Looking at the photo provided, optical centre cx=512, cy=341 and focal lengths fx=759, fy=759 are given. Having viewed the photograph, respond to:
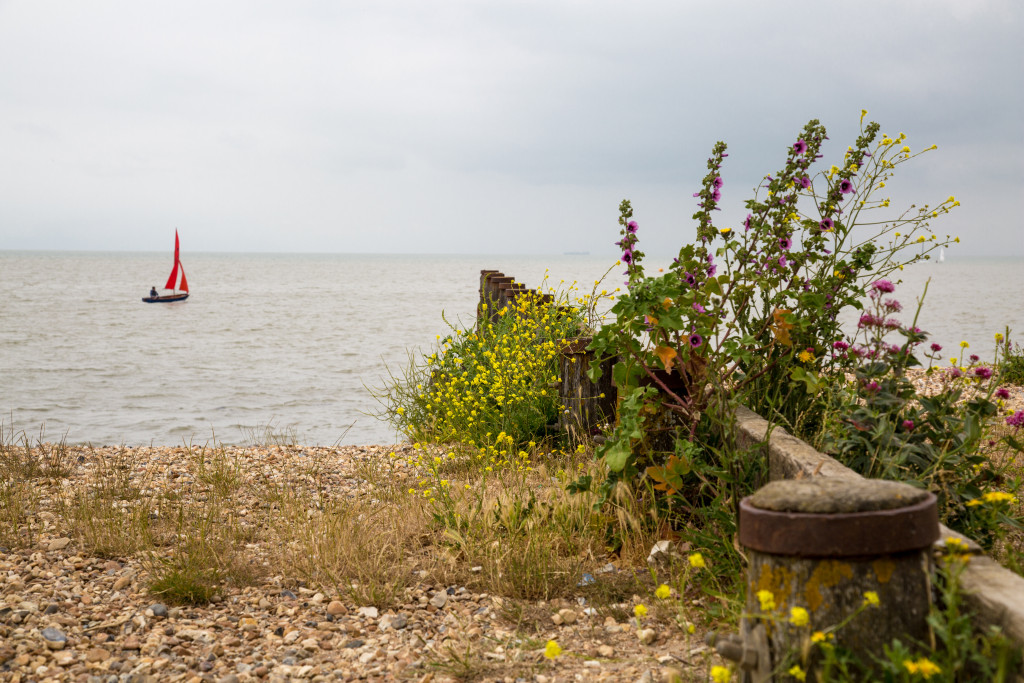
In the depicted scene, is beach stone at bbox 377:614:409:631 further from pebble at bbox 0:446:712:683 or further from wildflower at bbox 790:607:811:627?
wildflower at bbox 790:607:811:627

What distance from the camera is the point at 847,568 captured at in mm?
1832

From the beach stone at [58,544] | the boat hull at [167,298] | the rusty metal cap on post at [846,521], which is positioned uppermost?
the rusty metal cap on post at [846,521]

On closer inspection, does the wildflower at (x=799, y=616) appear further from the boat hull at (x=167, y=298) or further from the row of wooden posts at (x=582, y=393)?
the boat hull at (x=167, y=298)

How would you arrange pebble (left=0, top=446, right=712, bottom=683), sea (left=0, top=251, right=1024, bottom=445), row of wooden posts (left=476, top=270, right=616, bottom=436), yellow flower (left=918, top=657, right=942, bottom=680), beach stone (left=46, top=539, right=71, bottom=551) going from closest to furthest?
yellow flower (left=918, top=657, right=942, bottom=680) → pebble (left=0, top=446, right=712, bottom=683) → beach stone (left=46, top=539, right=71, bottom=551) → row of wooden posts (left=476, top=270, right=616, bottom=436) → sea (left=0, top=251, right=1024, bottom=445)

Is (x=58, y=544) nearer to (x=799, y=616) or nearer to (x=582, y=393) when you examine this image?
(x=582, y=393)

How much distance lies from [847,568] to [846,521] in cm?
12

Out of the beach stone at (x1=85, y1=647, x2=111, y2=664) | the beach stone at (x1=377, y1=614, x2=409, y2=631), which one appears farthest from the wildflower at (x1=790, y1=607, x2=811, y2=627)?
the beach stone at (x1=85, y1=647, x2=111, y2=664)

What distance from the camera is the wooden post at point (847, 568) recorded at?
1.82 m

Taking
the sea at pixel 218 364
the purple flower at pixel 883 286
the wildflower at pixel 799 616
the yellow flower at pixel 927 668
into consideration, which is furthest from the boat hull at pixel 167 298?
the yellow flower at pixel 927 668

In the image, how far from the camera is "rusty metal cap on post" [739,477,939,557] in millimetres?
1812

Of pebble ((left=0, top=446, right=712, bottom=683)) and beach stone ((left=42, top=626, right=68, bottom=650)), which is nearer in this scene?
pebble ((left=0, top=446, right=712, bottom=683))

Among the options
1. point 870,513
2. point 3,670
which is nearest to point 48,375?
point 3,670

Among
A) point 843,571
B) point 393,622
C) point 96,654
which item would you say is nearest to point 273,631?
point 393,622

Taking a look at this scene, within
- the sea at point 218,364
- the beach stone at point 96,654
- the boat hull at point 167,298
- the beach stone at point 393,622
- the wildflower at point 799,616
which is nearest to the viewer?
the wildflower at point 799,616
